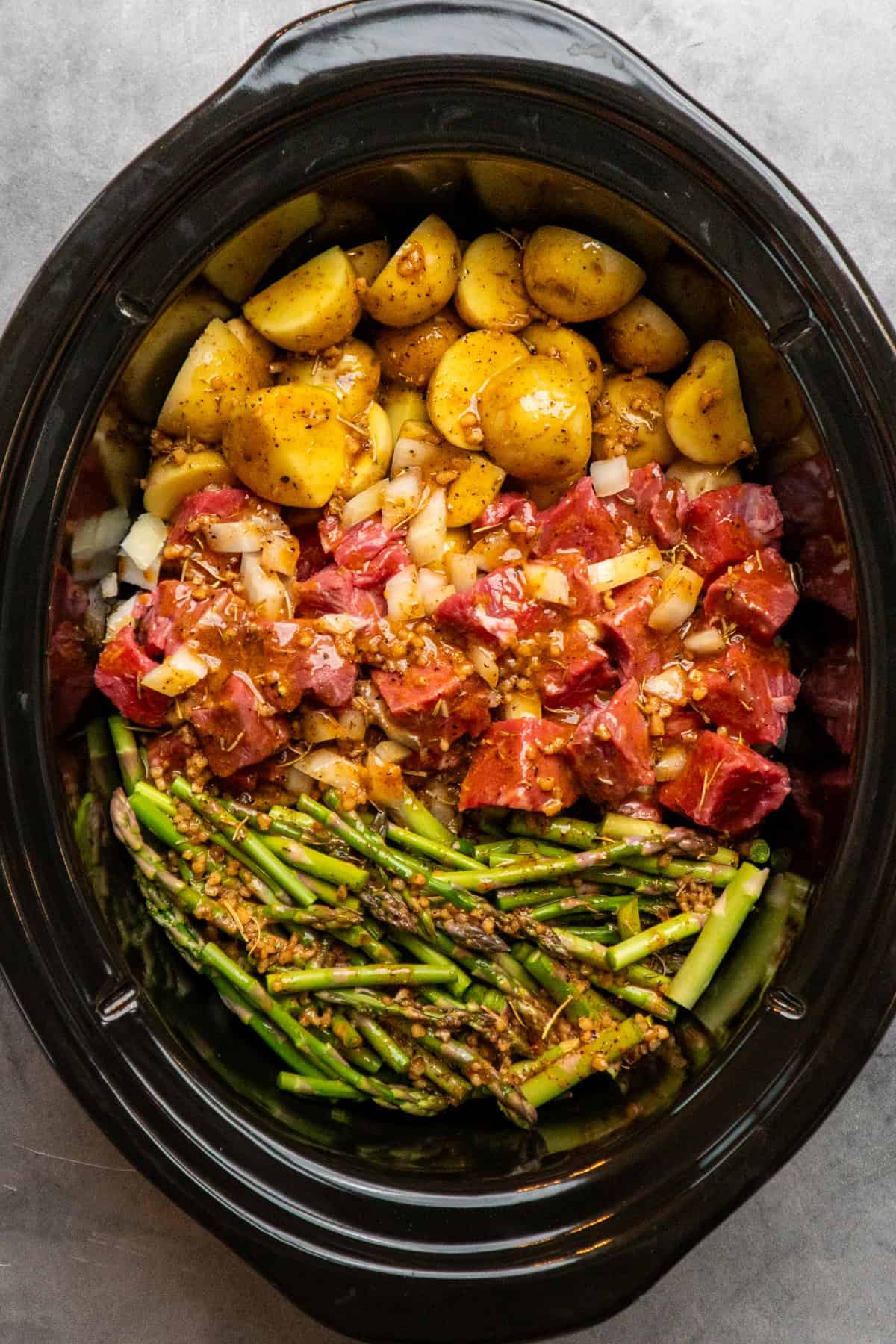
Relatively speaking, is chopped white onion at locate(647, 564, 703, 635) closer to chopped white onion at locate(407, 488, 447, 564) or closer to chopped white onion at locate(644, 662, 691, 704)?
chopped white onion at locate(644, 662, 691, 704)

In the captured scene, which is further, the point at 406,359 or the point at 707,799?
the point at 406,359

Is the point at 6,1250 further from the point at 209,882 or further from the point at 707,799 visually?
the point at 707,799

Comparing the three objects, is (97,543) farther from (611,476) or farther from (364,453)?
(611,476)

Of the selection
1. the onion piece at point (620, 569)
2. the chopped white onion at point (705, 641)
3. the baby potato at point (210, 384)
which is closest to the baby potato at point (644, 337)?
the onion piece at point (620, 569)

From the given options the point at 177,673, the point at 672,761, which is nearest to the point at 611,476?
the point at 672,761

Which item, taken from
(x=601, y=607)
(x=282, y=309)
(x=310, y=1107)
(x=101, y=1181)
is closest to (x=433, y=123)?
(x=282, y=309)

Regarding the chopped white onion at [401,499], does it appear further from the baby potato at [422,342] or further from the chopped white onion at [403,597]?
the baby potato at [422,342]
